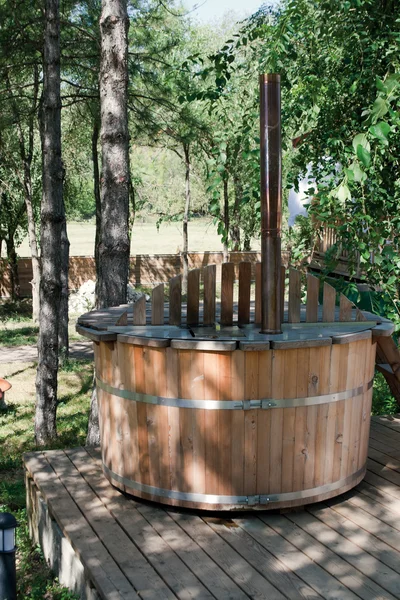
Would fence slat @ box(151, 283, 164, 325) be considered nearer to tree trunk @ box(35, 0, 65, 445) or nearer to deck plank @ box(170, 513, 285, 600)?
deck plank @ box(170, 513, 285, 600)

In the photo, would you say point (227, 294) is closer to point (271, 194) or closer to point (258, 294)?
point (258, 294)

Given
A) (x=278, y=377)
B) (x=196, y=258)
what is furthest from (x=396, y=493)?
(x=196, y=258)

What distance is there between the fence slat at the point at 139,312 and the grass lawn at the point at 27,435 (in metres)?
1.65

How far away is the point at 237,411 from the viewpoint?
368cm

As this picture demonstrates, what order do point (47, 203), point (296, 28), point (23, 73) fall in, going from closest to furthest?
point (296, 28), point (47, 203), point (23, 73)

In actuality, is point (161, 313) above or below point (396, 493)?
above

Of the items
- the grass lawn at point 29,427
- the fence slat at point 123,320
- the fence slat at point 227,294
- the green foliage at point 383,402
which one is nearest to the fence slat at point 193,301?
the fence slat at point 227,294

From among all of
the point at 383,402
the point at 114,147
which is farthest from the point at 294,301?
the point at 383,402

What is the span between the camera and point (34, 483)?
471 centimetres

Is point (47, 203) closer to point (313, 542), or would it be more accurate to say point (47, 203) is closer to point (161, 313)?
point (161, 313)

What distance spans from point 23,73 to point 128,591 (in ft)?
38.9

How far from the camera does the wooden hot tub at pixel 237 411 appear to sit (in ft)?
12.0

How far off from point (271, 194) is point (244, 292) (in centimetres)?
75

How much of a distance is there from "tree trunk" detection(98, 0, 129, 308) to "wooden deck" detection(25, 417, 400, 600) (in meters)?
2.36
